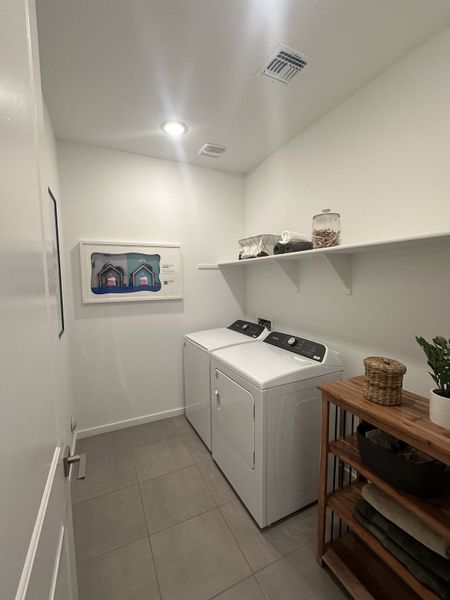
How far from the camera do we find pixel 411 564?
3.25 feet

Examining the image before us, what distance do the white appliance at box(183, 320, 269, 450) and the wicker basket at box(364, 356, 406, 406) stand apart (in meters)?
1.18

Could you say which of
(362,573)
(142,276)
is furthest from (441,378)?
(142,276)

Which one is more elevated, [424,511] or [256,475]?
[424,511]

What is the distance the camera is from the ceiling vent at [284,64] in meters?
1.38

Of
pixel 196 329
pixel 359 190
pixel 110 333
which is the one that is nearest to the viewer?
pixel 359 190

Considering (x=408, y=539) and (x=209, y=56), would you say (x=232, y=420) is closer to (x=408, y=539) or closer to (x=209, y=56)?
(x=408, y=539)

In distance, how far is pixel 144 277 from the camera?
2494 mm

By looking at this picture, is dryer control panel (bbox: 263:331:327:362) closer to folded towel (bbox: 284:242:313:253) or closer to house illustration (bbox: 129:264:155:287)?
folded towel (bbox: 284:242:313:253)

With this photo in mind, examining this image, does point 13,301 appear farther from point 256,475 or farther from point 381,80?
point 381,80

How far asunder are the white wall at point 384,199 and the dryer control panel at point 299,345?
0.63 ft

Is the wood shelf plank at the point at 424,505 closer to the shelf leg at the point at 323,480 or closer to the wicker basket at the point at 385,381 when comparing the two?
the shelf leg at the point at 323,480

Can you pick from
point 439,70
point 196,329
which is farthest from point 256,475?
point 439,70

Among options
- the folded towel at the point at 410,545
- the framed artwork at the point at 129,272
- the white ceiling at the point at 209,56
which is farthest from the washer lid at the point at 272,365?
the white ceiling at the point at 209,56

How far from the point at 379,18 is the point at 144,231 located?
2066 millimetres
